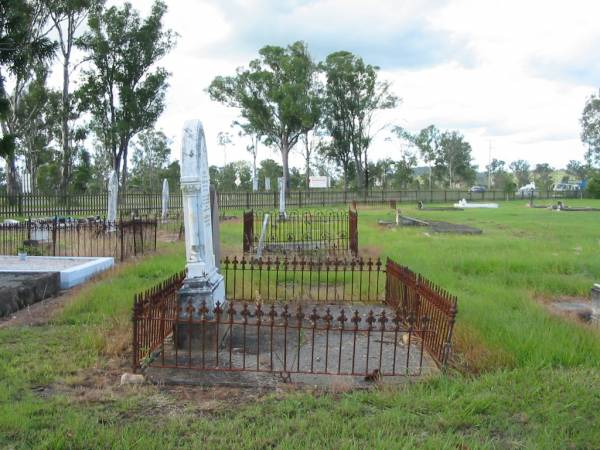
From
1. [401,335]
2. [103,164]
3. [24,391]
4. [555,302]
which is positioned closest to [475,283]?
[555,302]

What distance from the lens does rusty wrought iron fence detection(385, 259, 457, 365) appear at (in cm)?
409

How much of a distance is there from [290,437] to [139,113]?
34081 millimetres

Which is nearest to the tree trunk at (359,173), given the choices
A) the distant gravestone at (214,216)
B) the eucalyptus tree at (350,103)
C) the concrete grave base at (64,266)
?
the eucalyptus tree at (350,103)

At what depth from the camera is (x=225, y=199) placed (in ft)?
115

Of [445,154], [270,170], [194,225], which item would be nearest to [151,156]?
[270,170]

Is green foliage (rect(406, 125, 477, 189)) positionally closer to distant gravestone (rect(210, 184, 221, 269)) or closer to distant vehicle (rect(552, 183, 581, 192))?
distant vehicle (rect(552, 183, 581, 192))

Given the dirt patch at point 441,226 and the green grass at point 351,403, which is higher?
the dirt patch at point 441,226

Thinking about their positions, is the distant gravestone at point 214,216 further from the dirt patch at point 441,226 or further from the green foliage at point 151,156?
the green foliage at point 151,156

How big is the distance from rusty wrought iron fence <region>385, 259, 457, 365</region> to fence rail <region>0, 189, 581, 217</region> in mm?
14602

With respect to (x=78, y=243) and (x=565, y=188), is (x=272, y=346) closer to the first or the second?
(x=78, y=243)

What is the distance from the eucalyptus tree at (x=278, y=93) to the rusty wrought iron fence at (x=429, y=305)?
3761 cm

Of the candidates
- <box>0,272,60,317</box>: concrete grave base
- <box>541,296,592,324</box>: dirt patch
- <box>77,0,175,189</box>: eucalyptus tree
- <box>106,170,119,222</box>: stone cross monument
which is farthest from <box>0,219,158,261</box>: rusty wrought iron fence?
<box>77,0,175,189</box>: eucalyptus tree

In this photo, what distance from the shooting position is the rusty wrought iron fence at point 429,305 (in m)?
4.09

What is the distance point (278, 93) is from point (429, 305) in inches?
1562
